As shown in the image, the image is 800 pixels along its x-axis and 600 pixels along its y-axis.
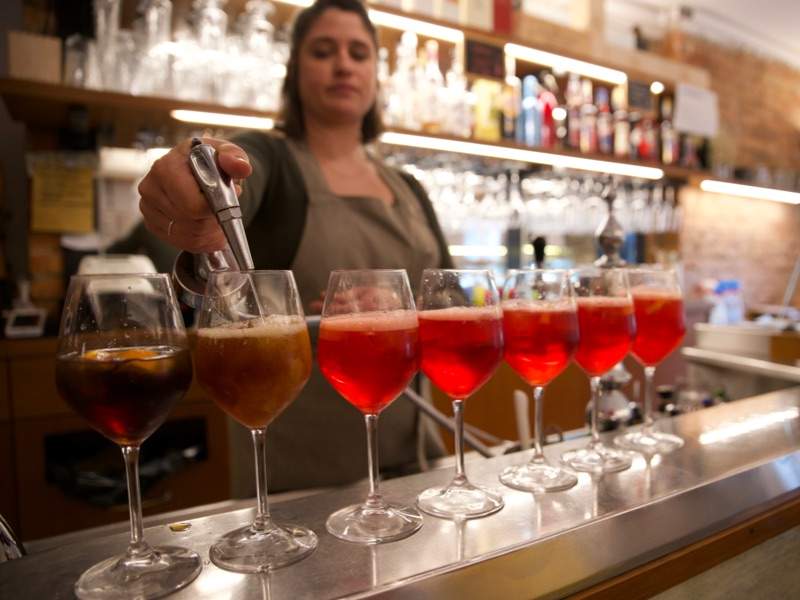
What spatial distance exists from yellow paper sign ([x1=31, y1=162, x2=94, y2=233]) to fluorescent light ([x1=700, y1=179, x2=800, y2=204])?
13.5ft

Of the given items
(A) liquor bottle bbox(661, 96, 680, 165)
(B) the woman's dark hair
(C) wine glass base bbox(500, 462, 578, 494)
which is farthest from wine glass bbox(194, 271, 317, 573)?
(A) liquor bottle bbox(661, 96, 680, 165)

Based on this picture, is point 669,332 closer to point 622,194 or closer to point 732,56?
point 622,194

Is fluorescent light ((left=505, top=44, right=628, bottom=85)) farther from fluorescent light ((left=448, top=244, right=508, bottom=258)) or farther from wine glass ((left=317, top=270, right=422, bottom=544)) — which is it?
wine glass ((left=317, top=270, right=422, bottom=544))

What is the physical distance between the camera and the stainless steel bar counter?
53 centimetres

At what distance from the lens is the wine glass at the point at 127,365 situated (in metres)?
0.58

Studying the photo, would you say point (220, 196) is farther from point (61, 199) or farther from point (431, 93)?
point (431, 93)

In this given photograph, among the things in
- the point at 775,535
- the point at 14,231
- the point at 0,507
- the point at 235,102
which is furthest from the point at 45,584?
the point at 14,231

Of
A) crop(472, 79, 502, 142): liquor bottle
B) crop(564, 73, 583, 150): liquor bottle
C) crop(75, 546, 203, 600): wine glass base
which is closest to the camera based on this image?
crop(75, 546, 203, 600): wine glass base

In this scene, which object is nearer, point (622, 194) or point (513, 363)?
point (513, 363)

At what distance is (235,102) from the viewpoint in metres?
2.61

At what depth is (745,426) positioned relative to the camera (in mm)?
985

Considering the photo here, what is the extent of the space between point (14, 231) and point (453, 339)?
2897 mm

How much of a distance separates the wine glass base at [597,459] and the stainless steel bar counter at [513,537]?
0.02 metres

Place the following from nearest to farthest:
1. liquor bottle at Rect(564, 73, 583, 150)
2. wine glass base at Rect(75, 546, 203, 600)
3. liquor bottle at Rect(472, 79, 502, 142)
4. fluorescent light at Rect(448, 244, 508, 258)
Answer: wine glass base at Rect(75, 546, 203, 600) < liquor bottle at Rect(472, 79, 502, 142) < liquor bottle at Rect(564, 73, 583, 150) < fluorescent light at Rect(448, 244, 508, 258)
